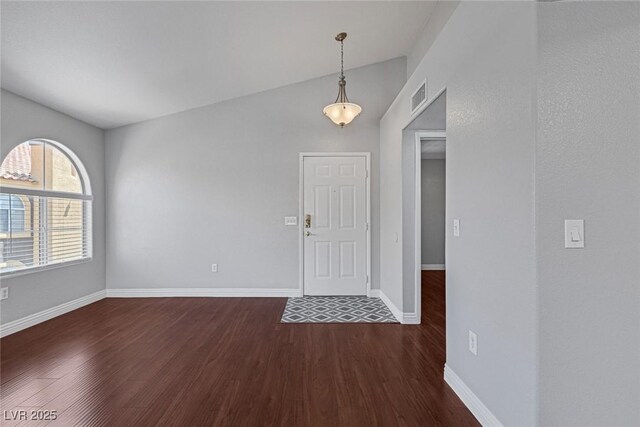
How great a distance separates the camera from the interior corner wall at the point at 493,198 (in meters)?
1.45

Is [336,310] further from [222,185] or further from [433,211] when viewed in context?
[433,211]

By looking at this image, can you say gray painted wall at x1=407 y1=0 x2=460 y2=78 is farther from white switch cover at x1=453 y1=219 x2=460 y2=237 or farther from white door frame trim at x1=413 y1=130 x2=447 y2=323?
white switch cover at x1=453 y1=219 x2=460 y2=237

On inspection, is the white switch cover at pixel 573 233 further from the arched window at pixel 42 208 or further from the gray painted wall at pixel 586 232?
the arched window at pixel 42 208

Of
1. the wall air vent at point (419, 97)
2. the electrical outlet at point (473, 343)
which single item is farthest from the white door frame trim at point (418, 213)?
the electrical outlet at point (473, 343)

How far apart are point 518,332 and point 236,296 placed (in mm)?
3816

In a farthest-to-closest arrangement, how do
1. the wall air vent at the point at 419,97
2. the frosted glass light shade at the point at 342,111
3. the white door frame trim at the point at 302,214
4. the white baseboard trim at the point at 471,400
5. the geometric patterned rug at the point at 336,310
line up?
the white door frame trim at the point at 302,214, the geometric patterned rug at the point at 336,310, the frosted glass light shade at the point at 342,111, the wall air vent at the point at 419,97, the white baseboard trim at the point at 471,400

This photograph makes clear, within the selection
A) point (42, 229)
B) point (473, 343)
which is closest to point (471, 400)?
point (473, 343)

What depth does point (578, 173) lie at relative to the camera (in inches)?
55.2

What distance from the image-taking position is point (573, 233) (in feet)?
4.57

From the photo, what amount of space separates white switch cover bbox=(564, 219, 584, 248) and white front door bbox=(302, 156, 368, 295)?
126 inches

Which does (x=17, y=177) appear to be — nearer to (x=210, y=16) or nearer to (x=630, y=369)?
(x=210, y=16)

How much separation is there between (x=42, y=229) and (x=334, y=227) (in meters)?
3.66

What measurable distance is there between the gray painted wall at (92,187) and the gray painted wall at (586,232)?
4642 mm

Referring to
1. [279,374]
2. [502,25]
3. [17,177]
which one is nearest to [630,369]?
[502,25]
